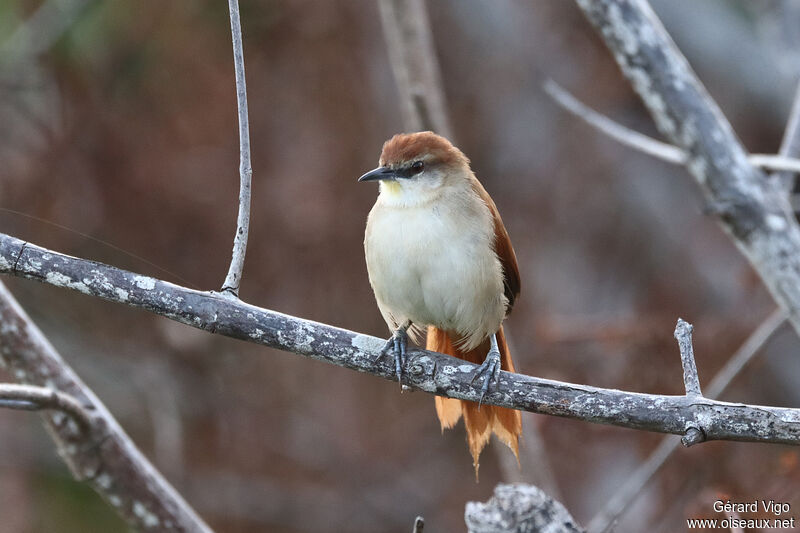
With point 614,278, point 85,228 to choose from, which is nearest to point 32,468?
point 85,228

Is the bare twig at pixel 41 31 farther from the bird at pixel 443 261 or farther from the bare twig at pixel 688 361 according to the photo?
the bare twig at pixel 688 361

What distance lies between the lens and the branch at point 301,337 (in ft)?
8.00

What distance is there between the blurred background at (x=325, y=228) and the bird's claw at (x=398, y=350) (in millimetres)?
2098

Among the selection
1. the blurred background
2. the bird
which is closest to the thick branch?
the bird

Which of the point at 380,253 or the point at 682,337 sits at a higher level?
the point at 380,253

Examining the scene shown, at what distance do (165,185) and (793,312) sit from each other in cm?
387

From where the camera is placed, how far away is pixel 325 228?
5828 millimetres

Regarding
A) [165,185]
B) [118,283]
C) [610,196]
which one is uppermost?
[610,196]

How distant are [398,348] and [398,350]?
2 centimetres

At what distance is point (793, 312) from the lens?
3344 mm

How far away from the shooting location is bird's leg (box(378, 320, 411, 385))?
2.79 m

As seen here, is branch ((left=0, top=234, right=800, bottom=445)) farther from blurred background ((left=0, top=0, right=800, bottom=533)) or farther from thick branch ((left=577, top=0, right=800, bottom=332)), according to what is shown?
blurred background ((left=0, top=0, right=800, bottom=533))

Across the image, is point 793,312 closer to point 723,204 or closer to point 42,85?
point 723,204

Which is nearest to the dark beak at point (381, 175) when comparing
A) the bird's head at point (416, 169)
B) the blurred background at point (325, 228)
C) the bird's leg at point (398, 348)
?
the bird's head at point (416, 169)
